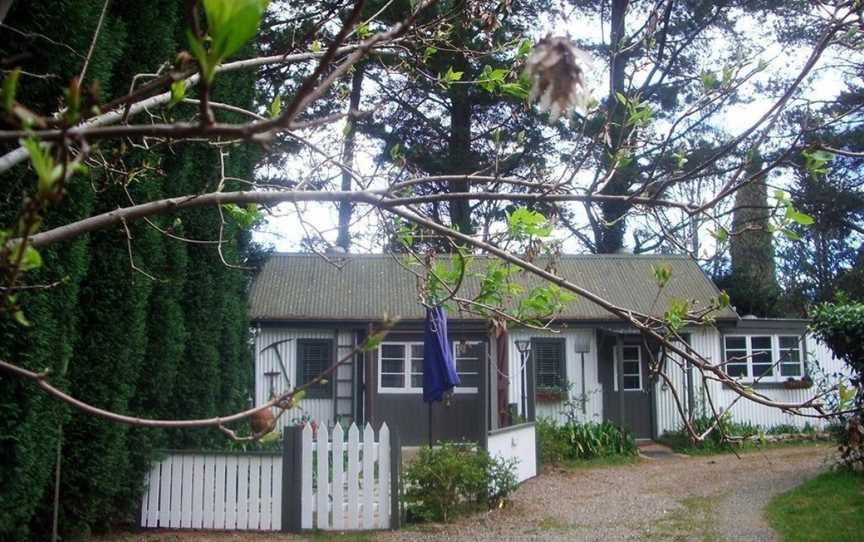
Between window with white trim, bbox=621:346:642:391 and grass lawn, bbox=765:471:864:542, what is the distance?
23.2 ft

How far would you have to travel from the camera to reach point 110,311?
6.98 metres

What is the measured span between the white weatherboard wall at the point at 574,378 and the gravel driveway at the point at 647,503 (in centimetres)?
265

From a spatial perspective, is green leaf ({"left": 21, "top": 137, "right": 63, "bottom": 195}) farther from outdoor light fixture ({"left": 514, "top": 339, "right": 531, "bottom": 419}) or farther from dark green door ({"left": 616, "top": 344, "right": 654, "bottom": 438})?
dark green door ({"left": 616, "top": 344, "right": 654, "bottom": 438})

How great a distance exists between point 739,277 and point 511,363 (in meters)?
8.04

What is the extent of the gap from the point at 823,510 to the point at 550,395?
8412 millimetres

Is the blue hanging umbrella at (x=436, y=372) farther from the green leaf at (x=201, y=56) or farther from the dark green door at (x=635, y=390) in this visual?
the green leaf at (x=201, y=56)

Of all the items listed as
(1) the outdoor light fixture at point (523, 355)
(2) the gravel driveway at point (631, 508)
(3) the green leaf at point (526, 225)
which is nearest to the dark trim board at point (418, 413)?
(1) the outdoor light fixture at point (523, 355)

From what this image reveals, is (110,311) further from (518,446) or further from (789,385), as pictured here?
(789,385)

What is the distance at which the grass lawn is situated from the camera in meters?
8.02

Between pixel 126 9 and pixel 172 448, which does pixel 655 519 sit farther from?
pixel 126 9

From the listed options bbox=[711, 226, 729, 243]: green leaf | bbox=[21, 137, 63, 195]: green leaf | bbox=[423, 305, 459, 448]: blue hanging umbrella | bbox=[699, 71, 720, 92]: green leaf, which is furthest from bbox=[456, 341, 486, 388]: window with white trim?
bbox=[21, 137, 63, 195]: green leaf

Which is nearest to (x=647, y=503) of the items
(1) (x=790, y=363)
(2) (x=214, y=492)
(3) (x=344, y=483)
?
(3) (x=344, y=483)

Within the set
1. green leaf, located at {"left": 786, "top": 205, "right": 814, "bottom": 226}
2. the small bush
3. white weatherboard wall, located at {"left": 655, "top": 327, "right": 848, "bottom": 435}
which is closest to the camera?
green leaf, located at {"left": 786, "top": 205, "right": 814, "bottom": 226}

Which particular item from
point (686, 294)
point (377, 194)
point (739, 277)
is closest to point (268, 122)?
point (377, 194)
